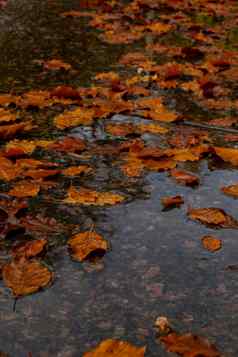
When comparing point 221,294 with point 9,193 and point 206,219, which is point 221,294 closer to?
point 206,219

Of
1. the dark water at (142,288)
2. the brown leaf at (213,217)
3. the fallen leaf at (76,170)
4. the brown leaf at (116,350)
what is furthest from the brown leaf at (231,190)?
the brown leaf at (116,350)

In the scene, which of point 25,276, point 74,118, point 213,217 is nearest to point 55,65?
point 74,118

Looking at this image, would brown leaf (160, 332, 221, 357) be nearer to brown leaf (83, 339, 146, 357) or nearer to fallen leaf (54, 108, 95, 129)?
brown leaf (83, 339, 146, 357)

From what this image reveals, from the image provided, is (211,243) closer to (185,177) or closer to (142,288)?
(142,288)

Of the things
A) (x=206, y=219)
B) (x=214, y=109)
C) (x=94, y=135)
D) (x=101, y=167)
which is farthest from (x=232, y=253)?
(x=214, y=109)

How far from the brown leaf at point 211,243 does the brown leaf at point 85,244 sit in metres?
0.34

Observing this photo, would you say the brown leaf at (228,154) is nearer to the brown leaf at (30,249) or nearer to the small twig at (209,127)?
the small twig at (209,127)

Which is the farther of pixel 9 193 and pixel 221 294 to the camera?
pixel 9 193

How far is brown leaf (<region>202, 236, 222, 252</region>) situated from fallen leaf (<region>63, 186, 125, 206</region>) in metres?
0.41

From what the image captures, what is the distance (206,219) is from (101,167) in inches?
23.4

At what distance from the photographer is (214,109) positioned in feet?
10.4

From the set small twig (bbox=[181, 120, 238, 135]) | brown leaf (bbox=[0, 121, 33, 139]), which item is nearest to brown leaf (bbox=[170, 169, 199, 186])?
small twig (bbox=[181, 120, 238, 135])

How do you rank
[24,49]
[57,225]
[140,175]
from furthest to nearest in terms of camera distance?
[24,49]
[140,175]
[57,225]

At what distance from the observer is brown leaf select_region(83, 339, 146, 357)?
1393 millimetres
